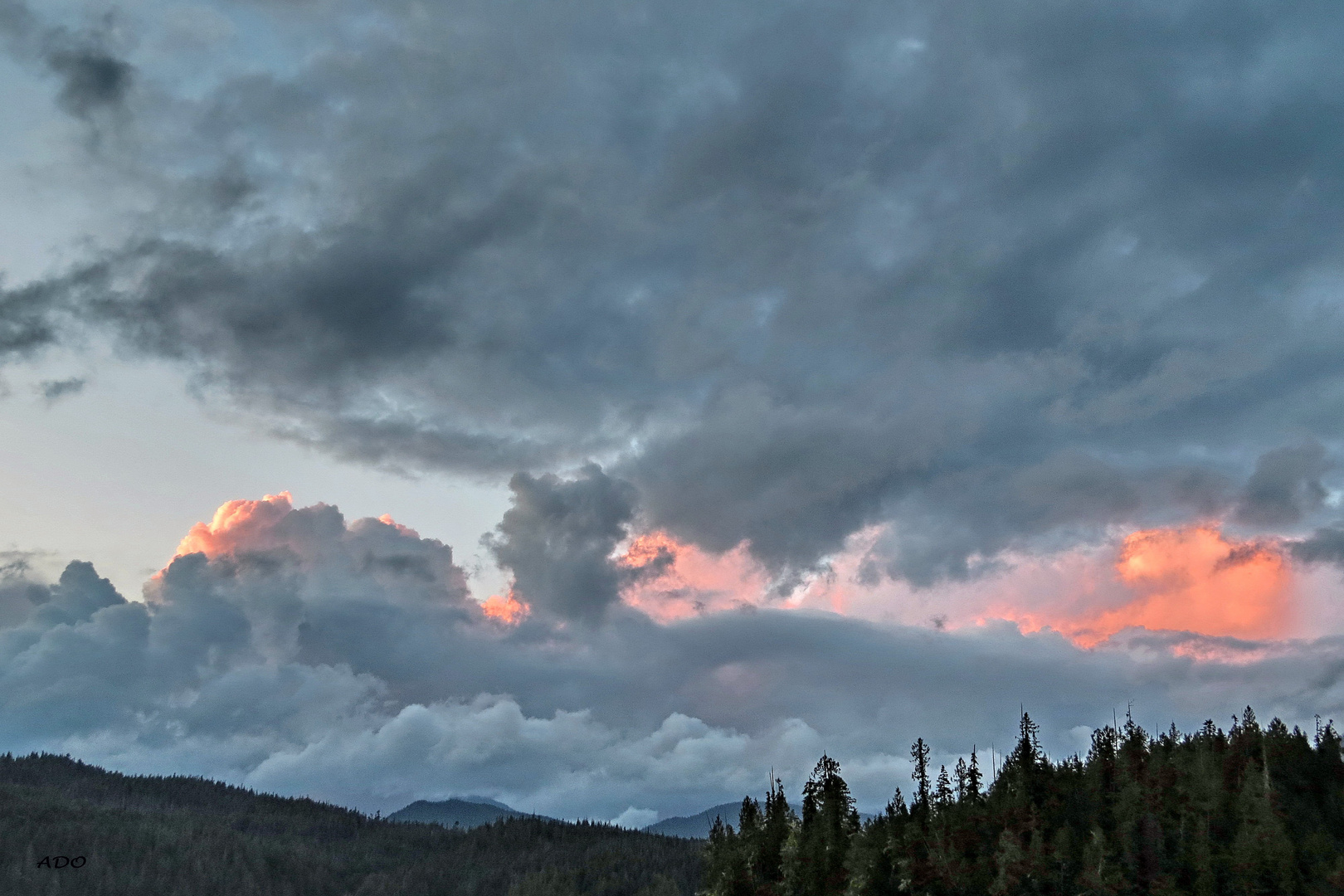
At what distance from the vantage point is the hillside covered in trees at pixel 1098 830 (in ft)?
217

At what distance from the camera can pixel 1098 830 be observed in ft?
224

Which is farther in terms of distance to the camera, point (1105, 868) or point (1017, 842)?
point (1017, 842)

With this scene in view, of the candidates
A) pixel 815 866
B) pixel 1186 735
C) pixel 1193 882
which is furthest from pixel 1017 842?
pixel 1186 735

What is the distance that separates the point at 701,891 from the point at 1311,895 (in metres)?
59.6

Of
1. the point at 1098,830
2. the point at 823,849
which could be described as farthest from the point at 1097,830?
the point at 823,849

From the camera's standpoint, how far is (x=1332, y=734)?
8256cm

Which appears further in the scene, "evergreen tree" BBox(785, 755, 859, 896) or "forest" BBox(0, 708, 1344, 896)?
"evergreen tree" BBox(785, 755, 859, 896)

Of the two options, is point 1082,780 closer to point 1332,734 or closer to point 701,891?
point 1332,734

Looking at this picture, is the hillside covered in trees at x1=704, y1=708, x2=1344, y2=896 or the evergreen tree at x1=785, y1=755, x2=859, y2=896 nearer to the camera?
the hillside covered in trees at x1=704, y1=708, x2=1344, y2=896

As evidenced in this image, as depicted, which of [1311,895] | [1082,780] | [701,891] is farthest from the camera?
[701,891]

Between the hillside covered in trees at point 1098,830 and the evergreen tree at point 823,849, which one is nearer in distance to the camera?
the hillside covered in trees at point 1098,830

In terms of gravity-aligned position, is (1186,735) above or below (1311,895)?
above

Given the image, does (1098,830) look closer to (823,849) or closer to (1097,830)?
(1097,830)

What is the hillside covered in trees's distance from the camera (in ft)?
217
